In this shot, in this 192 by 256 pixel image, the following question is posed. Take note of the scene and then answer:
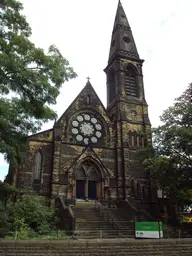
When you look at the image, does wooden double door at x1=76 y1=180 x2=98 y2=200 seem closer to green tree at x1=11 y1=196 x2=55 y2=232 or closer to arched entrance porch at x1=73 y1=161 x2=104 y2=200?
arched entrance porch at x1=73 y1=161 x2=104 y2=200

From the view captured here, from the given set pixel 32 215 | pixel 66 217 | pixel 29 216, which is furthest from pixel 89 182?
pixel 29 216

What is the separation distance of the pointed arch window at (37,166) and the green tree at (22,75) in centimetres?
926

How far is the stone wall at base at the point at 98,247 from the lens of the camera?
8.74 meters

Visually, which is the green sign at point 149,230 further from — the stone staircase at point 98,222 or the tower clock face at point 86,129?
the tower clock face at point 86,129

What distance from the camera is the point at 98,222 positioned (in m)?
17.2

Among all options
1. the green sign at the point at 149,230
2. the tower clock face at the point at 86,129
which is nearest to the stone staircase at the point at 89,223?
the green sign at the point at 149,230

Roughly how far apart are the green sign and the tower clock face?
1386 centimetres

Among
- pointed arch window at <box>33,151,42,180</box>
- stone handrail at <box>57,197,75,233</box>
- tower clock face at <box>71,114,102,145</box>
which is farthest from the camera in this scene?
tower clock face at <box>71,114,102,145</box>

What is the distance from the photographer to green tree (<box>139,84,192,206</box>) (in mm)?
16859

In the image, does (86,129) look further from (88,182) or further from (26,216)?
(26,216)

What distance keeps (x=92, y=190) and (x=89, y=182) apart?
81 centimetres

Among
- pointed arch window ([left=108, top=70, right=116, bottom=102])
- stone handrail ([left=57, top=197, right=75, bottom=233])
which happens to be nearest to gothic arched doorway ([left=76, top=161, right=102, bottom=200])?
stone handrail ([left=57, top=197, right=75, bottom=233])

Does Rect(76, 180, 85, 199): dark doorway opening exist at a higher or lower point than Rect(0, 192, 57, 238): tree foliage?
higher

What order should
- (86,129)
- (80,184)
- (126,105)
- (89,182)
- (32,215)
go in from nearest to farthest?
(32,215), (80,184), (89,182), (86,129), (126,105)
